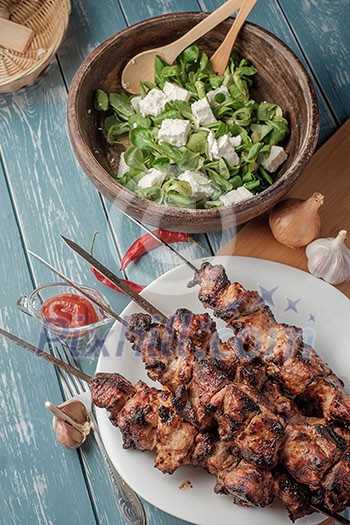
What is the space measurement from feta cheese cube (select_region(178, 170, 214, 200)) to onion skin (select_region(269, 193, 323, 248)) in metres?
0.26

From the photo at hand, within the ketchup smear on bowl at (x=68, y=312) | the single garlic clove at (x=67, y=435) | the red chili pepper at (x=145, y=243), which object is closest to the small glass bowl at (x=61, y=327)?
the ketchup smear on bowl at (x=68, y=312)

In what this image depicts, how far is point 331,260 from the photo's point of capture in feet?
8.12

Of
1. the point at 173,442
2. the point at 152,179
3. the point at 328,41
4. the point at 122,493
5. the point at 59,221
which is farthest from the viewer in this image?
the point at 328,41

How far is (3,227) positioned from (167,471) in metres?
1.23

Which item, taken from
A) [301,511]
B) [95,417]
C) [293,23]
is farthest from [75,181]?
[301,511]

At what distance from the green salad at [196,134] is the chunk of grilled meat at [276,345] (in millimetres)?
391

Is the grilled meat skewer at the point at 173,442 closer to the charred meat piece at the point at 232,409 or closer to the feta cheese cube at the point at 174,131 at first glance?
the charred meat piece at the point at 232,409

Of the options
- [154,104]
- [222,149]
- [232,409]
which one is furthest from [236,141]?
[232,409]

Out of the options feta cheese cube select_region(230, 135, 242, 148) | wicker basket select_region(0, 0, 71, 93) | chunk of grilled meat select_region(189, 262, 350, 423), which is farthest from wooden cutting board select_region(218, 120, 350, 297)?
wicker basket select_region(0, 0, 71, 93)

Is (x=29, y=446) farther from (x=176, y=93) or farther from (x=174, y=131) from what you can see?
(x=176, y=93)

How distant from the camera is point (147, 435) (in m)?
2.13

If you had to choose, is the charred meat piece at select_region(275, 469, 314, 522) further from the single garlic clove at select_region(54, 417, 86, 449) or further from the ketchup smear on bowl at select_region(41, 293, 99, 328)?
the ketchup smear on bowl at select_region(41, 293, 99, 328)

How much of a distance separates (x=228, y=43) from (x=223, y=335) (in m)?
1.07

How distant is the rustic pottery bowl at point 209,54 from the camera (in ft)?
7.72
